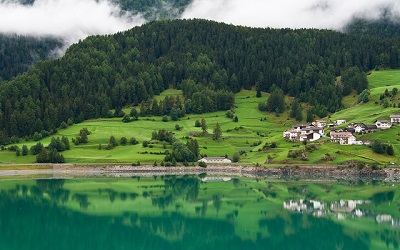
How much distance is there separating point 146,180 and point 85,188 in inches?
621

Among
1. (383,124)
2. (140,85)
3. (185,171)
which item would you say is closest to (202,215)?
(185,171)

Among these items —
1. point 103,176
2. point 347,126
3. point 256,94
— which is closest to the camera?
point 103,176

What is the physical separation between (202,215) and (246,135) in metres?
76.8

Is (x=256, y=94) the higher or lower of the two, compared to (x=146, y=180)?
higher

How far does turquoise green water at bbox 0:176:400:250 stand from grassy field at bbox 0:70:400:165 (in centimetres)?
1563

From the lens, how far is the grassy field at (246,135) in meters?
115

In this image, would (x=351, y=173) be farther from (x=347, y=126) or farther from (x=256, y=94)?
(x=256, y=94)

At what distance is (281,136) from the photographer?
136m

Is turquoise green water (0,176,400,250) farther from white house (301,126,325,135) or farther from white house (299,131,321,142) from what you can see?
white house (301,126,325,135)

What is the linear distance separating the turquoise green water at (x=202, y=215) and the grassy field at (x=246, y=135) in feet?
51.3

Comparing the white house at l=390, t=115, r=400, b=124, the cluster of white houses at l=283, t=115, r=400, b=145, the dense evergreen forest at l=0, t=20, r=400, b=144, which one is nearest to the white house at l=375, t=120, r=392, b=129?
the cluster of white houses at l=283, t=115, r=400, b=145

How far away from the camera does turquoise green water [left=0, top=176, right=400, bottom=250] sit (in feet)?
183

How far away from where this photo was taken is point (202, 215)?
229 ft

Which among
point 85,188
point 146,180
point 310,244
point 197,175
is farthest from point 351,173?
point 310,244
